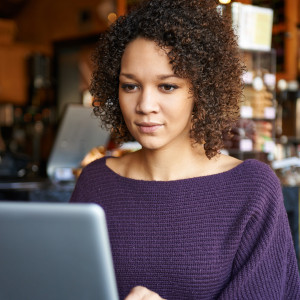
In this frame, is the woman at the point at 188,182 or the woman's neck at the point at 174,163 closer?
the woman at the point at 188,182

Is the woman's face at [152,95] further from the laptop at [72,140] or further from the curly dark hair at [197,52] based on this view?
the laptop at [72,140]

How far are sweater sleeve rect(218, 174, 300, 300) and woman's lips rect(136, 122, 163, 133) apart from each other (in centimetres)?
31

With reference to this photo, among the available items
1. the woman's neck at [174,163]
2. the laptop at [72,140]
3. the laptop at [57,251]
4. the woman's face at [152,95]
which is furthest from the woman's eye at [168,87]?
the laptop at [72,140]

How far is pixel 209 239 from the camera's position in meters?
1.27

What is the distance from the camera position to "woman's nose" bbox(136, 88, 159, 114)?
1.19 metres

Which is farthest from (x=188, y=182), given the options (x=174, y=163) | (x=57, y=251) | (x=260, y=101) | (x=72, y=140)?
(x=260, y=101)

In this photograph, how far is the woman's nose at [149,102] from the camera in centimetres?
119

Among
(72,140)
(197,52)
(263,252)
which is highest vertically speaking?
(197,52)

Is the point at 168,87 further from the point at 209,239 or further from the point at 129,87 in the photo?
the point at 209,239

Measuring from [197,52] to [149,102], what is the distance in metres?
0.19

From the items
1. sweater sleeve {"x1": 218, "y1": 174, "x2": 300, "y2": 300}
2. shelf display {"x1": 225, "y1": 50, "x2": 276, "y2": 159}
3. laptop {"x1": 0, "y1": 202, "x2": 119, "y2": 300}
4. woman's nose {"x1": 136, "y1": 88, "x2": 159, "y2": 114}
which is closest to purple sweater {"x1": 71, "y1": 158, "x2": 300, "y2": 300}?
sweater sleeve {"x1": 218, "y1": 174, "x2": 300, "y2": 300}

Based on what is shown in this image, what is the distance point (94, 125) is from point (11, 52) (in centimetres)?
515

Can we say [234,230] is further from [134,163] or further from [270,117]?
[270,117]

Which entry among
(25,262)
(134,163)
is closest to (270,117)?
(134,163)
